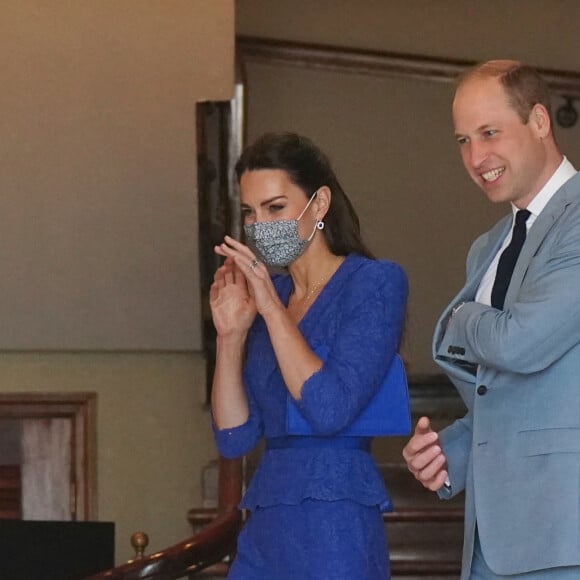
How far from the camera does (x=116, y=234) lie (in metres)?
4.62

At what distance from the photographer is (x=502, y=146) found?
2.36m

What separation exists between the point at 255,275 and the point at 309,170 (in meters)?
0.27

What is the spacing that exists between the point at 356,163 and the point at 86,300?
5.14 feet

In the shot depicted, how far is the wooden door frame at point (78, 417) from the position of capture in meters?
4.83

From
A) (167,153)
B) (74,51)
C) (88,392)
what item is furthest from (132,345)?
(74,51)

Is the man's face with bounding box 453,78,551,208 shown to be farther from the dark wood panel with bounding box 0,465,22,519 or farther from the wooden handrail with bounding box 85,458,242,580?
the dark wood panel with bounding box 0,465,22,519

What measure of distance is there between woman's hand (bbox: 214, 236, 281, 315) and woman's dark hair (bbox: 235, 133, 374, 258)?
0.61 feet

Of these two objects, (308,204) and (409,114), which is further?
(409,114)

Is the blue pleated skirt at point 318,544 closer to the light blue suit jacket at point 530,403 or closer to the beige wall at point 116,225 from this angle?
the light blue suit jacket at point 530,403

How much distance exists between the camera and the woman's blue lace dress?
7.77 ft

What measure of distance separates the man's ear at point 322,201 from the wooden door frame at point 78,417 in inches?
95.2

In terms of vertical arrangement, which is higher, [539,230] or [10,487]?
[539,230]

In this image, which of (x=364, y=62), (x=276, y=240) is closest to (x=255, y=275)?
(x=276, y=240)

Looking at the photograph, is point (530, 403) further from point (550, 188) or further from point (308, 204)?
point (308, 204)
